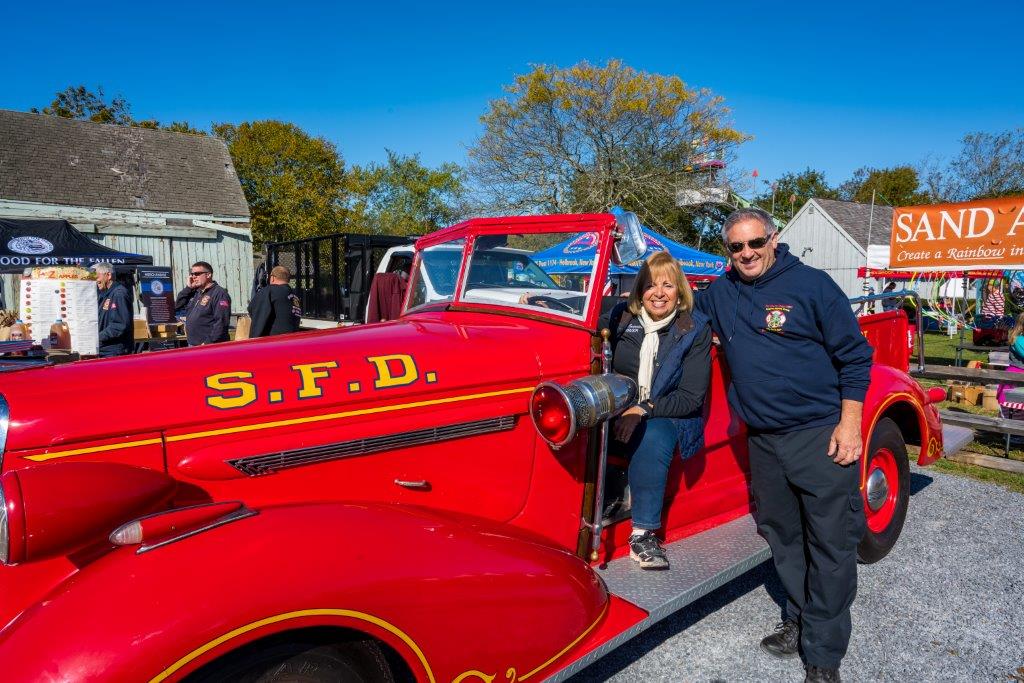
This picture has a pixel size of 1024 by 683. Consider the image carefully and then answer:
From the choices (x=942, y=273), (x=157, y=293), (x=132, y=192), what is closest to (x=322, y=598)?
(x=157, y=293)

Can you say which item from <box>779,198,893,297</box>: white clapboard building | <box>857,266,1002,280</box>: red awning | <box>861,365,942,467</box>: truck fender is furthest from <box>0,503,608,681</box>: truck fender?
<box>779,198,893,297</box>: white clapboard building

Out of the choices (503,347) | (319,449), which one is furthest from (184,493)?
(503,347)

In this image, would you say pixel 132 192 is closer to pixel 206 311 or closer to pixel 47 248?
pixel 47 248

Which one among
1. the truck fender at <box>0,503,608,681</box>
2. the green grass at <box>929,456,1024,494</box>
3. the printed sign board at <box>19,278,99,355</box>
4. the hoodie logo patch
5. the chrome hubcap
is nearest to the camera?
the truck fender at <box>0,503,608,681</box>

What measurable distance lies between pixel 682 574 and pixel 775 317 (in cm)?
114

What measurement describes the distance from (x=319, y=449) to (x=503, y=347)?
0.82 meters

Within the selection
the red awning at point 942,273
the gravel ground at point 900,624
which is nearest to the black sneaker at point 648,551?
the gravel ground at point 900,624

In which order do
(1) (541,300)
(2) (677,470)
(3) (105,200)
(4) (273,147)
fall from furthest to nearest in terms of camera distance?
(4) (273,147) → (3) (105,200) → (2) (677,470) → (1) (541,300)

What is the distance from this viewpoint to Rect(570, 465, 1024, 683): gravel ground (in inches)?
111

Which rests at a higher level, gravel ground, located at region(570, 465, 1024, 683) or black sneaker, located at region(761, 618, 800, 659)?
black sneaker, located at region(761, 618, 800, 659)

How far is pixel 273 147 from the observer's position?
1403 inches

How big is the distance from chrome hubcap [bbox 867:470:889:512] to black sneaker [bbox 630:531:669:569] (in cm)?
149

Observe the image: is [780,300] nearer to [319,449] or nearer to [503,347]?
[503,347]

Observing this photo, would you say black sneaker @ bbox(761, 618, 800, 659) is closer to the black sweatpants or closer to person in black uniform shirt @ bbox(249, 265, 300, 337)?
the black sweatpants
